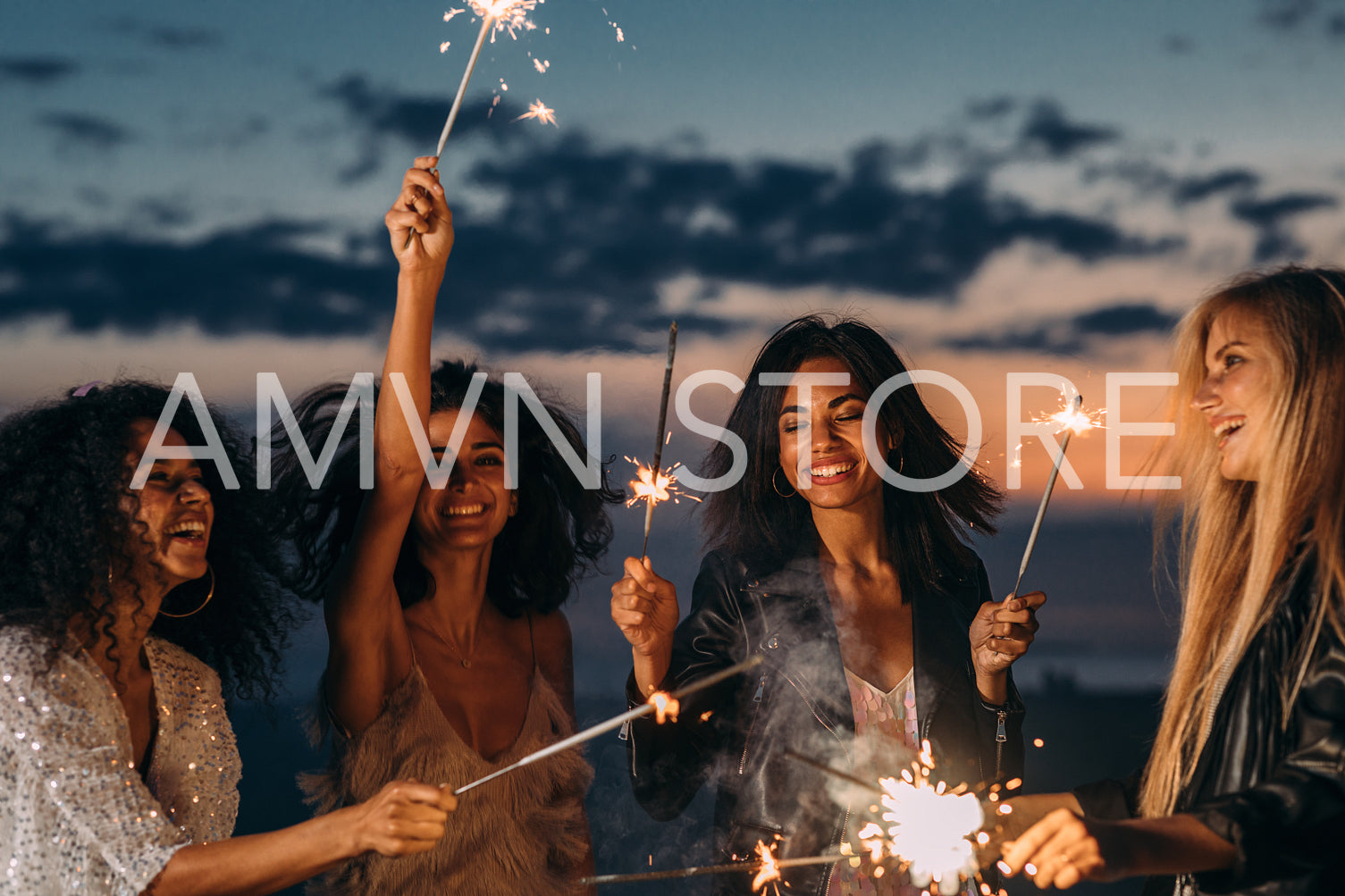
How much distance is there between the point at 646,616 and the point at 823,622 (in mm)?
707

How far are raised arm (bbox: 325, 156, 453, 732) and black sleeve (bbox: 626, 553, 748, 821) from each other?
825 mm

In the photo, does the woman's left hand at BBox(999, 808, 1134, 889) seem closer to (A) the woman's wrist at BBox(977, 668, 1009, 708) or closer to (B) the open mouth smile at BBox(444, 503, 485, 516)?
(A) the woman's wrist at BBox(977, 668, 1009, 708)

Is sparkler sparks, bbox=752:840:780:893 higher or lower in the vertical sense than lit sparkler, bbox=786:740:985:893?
lower

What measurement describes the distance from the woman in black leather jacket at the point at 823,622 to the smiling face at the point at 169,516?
1.20m

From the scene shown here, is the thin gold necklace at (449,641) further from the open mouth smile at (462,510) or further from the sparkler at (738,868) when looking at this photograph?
the sparkler at (738,868)

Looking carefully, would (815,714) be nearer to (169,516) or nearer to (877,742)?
(877,742)

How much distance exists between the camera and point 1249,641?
2.49 m

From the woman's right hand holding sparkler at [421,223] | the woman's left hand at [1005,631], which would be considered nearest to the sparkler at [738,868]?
the woman's left hand at [1005,631]

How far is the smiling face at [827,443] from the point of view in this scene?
3.50 meters

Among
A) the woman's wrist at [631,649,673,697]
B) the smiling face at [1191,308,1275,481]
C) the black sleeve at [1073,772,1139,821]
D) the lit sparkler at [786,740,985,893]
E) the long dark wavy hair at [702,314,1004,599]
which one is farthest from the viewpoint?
the long dark wavy hair at [702,314,1004,599]

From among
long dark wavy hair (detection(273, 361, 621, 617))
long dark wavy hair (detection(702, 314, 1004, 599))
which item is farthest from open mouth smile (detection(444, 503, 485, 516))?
long dark wavy hair (detection(702, 314, 1004, 599))

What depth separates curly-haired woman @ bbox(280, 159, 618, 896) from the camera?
300cm

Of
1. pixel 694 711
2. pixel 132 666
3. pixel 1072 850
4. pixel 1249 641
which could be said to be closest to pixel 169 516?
pixel 132 666

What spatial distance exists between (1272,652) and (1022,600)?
0.85 metres
